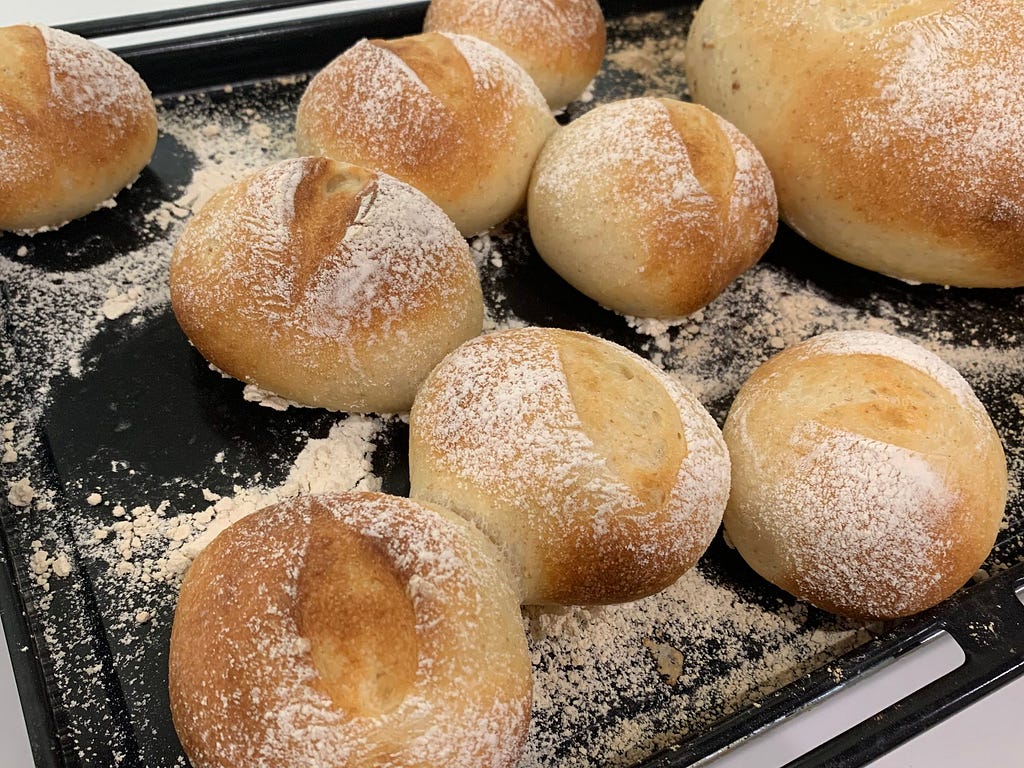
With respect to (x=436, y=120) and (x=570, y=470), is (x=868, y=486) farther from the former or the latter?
(x=436, y=120)

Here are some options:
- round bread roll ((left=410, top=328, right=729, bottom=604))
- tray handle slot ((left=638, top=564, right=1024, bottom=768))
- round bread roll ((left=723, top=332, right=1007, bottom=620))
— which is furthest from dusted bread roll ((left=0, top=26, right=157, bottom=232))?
tray handle slot ((left=638, top=564, right=1024, bottom=768))

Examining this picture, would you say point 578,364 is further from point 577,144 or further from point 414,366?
point 577,144

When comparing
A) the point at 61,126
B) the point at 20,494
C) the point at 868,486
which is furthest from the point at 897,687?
the point at 61,126

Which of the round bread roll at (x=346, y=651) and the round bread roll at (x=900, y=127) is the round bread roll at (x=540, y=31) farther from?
the round bread roll at (x=346, y=651)

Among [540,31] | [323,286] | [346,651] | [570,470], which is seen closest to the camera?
[346,651]

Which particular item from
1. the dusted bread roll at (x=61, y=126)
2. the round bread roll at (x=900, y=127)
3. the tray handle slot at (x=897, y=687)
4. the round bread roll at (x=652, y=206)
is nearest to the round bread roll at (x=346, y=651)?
the tray handle slot at (x=897, y=687)

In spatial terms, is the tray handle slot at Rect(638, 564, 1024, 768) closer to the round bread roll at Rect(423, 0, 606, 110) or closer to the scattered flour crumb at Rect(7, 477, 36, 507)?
the scattered flour crumb at Rect(7, 477, 36, 507)
